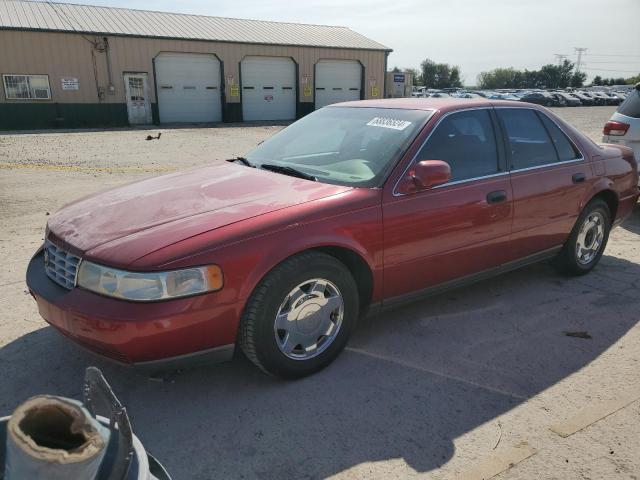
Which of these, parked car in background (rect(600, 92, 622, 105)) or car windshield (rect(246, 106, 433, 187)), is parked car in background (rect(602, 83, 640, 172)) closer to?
car windshield (rect(246, 106, 433, 187))

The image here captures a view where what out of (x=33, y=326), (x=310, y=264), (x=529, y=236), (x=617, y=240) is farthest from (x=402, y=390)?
(x=617, y=240)

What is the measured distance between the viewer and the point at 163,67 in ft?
80.0

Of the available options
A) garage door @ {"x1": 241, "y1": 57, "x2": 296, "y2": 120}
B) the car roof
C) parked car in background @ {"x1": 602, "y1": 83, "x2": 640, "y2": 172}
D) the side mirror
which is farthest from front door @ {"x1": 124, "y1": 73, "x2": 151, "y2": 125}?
the side mirror

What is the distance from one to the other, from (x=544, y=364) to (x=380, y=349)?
1033 mm

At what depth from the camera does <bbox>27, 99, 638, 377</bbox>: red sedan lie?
2.60 metres

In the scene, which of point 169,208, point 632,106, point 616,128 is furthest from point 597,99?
point 169,208

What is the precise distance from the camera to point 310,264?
9.61ft

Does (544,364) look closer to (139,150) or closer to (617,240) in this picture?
(617,240)

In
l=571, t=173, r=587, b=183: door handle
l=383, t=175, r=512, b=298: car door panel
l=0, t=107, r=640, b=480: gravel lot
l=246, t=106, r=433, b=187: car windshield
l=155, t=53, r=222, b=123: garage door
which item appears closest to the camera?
l=0, t=107, r=640, b=480: gravel lot

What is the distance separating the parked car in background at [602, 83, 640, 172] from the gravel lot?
300 cm

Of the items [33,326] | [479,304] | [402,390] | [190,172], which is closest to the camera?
[402,390]

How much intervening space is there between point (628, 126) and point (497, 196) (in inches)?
168

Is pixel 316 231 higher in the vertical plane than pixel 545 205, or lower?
higher

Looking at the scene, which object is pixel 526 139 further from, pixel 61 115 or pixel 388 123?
pixel 61 115
